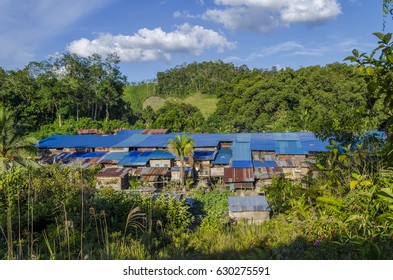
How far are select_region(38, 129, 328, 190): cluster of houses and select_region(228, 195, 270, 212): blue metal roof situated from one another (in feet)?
15.7

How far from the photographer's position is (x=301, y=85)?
1396 inches

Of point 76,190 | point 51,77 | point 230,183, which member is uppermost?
point 51,77

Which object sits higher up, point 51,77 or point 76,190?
point 51,77

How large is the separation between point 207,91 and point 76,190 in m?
50.5

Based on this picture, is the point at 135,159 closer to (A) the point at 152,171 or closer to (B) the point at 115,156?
(B) the point at 115,156

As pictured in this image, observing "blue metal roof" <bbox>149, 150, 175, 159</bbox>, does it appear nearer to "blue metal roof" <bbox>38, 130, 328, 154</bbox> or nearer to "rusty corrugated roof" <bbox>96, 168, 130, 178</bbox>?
"blue metal roof" <bbox>38, 130, 328, 154</bbox>

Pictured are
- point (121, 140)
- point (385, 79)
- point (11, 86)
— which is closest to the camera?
point (385, 79)

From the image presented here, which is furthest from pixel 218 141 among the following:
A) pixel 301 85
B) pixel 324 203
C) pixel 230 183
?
pixel 324 203

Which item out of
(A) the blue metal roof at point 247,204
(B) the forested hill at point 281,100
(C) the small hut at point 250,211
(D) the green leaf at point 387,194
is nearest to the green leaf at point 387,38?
(D) the green leaf at point 387,194

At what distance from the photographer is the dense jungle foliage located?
9.22ft

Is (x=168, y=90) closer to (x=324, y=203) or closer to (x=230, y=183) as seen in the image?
(x=230, y=183)

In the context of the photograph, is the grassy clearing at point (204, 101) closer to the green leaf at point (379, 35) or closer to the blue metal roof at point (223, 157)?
the blue metal roof at point (223, 157)

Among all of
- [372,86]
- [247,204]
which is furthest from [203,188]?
[372,86]

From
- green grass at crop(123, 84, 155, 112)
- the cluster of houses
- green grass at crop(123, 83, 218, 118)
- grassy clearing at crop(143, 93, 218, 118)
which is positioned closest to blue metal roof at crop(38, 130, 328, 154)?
the cluster of houses
